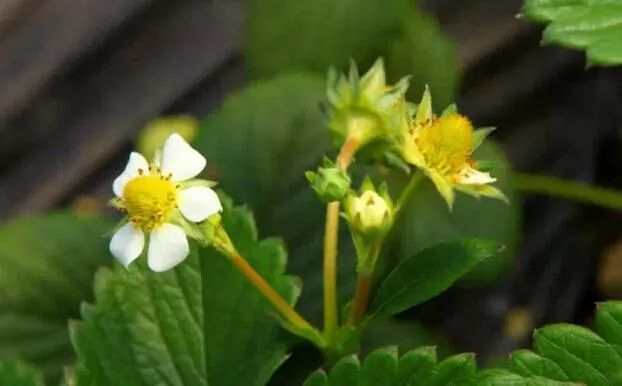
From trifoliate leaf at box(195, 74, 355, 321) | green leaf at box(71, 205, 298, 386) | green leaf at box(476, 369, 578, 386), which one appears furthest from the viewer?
trifoliate leaf at box(195, 74, 355, 321)

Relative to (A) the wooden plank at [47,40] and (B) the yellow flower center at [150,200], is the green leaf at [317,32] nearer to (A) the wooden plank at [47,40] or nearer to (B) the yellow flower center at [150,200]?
(A) the wooden plank at [47,40]

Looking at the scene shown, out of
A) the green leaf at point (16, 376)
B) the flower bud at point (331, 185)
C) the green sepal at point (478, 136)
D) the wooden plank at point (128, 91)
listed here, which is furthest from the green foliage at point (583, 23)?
Result: the wooden plank at point (128, 91)

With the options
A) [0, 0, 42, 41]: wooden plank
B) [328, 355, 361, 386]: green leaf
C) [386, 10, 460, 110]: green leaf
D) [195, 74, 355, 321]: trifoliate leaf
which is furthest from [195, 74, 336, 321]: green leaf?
[0, 0, 42, 41]: wooden plank

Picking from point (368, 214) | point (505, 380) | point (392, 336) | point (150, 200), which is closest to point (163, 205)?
point (150, 200)

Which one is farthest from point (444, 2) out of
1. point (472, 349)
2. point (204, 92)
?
point (472, 349)

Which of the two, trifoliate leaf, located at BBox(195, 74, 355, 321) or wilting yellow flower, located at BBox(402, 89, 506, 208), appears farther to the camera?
trifoliate leaf, located at BBox(195, 74, 355, 321)

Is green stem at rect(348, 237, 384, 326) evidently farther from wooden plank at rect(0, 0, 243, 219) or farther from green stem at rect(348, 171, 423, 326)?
wooden plank at rect(0, 0, 243, 219)
